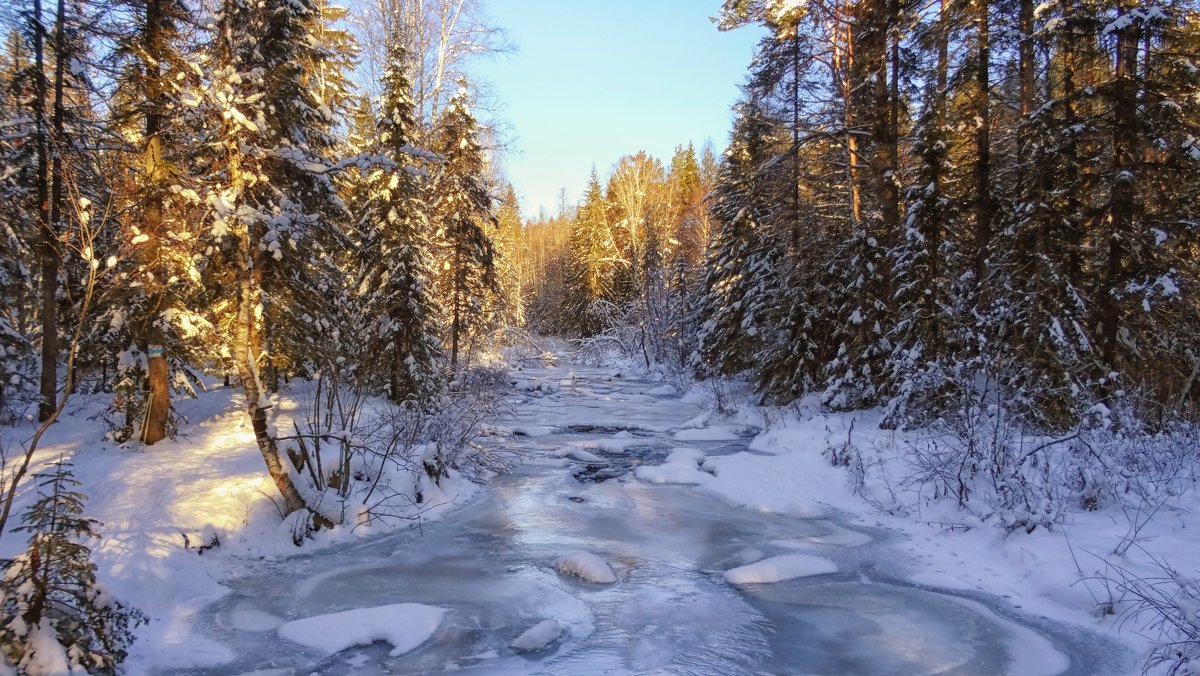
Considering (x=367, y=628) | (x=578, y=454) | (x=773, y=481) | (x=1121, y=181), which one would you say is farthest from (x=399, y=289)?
(x=1121, y=181)

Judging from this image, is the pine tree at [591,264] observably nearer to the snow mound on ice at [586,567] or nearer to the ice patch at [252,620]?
the snow mound on ice at [586,567]

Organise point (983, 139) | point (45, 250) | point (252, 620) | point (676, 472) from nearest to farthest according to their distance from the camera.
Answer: point (252, 620), point (45, 250), point (676, 472), point (983, 139)

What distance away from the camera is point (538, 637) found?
5.40m

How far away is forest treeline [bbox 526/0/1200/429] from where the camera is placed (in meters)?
10.5

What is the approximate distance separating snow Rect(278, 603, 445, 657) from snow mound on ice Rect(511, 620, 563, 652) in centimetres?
80

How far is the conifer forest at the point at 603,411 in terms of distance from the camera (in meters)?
5.45

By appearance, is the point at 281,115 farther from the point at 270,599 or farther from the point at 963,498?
the point at 963,498

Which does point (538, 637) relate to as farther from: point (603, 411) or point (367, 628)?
point (603, 411)

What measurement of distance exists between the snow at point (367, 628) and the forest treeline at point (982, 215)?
7.11 m

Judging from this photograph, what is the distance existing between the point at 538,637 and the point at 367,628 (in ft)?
4.84

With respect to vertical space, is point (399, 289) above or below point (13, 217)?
below

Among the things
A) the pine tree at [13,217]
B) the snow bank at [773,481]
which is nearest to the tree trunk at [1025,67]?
the snow bank at [773,481]

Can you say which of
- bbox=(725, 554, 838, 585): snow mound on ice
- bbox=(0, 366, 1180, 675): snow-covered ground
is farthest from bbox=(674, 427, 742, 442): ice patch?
bbox=(725, 554, 838, 585): snow mound on ice

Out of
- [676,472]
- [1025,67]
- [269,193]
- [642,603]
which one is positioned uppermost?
[1025,67]
